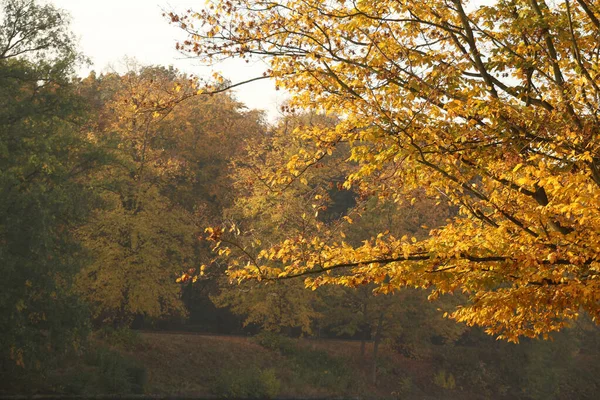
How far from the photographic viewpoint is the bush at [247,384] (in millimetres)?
27547

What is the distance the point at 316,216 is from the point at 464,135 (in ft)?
7.07

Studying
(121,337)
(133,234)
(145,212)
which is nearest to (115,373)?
(121,337)

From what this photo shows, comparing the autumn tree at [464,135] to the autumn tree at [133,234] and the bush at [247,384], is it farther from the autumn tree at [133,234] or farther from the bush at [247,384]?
the bush at [247,384]

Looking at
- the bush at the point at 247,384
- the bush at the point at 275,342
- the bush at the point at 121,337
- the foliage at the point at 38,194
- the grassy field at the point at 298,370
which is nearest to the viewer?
the foliage at the point at 38,194

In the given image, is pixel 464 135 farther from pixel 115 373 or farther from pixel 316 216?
pixel 115 373

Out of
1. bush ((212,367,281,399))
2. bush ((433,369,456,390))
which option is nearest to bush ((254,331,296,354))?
bush ((212,367,281,399))

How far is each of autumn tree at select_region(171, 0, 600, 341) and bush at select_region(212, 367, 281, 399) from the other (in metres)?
19.2

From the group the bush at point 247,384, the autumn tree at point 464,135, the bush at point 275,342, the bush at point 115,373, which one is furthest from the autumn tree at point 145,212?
the autumn tree at point 464,135

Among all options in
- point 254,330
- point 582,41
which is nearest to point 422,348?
point 254,330

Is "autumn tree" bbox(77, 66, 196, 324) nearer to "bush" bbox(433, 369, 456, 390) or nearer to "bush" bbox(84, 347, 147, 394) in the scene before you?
"bush" bbox(84, 347, 147, 394)

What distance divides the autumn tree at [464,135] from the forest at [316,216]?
0.15 ft

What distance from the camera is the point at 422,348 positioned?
120 feet

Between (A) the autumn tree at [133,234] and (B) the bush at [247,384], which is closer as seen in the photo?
(A) the autumn tree at [133,234]

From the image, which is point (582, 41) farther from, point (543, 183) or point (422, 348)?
point (422, 348)
